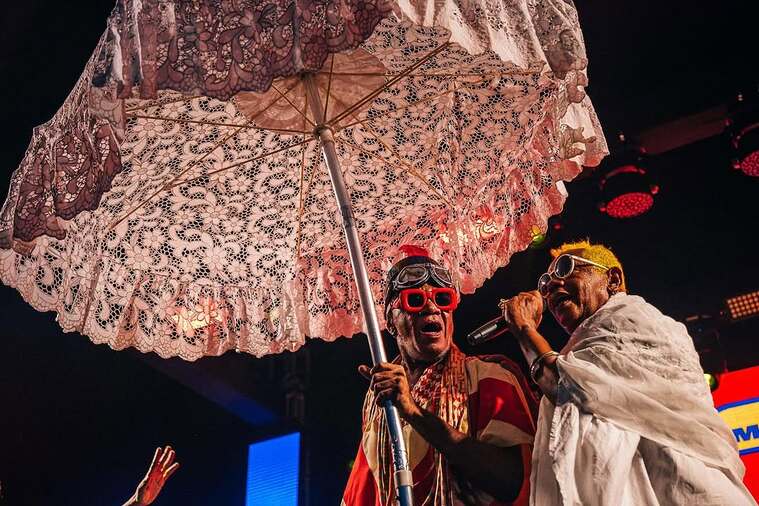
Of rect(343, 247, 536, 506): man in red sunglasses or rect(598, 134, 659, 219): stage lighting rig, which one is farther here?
rect(598, 134, 659, 219): stage lighting rig

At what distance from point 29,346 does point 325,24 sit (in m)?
5.45

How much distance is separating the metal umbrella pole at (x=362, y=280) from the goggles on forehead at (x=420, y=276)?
0.61 feet

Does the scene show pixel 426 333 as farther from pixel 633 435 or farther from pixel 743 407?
pixel 743 407

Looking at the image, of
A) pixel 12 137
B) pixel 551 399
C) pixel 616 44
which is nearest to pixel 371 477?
pixel 551 399

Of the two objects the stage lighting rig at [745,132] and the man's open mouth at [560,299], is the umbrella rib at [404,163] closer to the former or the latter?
the man's open mouth at [560,299]

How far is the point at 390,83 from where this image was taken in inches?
101

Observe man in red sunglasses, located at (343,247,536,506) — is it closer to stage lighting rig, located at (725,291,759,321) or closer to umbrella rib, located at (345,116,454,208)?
umbrella rib, located at (345,116,454,208)

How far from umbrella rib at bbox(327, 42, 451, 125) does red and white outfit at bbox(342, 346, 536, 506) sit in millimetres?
967

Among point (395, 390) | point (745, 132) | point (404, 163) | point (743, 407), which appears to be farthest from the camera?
point (743, 407)

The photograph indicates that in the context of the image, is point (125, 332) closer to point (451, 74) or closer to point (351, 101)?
point (351, 101)

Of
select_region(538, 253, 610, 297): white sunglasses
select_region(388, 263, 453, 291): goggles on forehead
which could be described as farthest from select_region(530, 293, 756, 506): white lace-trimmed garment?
select_region(388, 263, 453, 291): goggles on forehead

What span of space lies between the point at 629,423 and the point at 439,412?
23.5 inches

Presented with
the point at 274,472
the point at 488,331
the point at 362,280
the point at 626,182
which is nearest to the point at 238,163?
the point at 362,280

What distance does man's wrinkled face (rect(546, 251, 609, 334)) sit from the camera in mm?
2297
